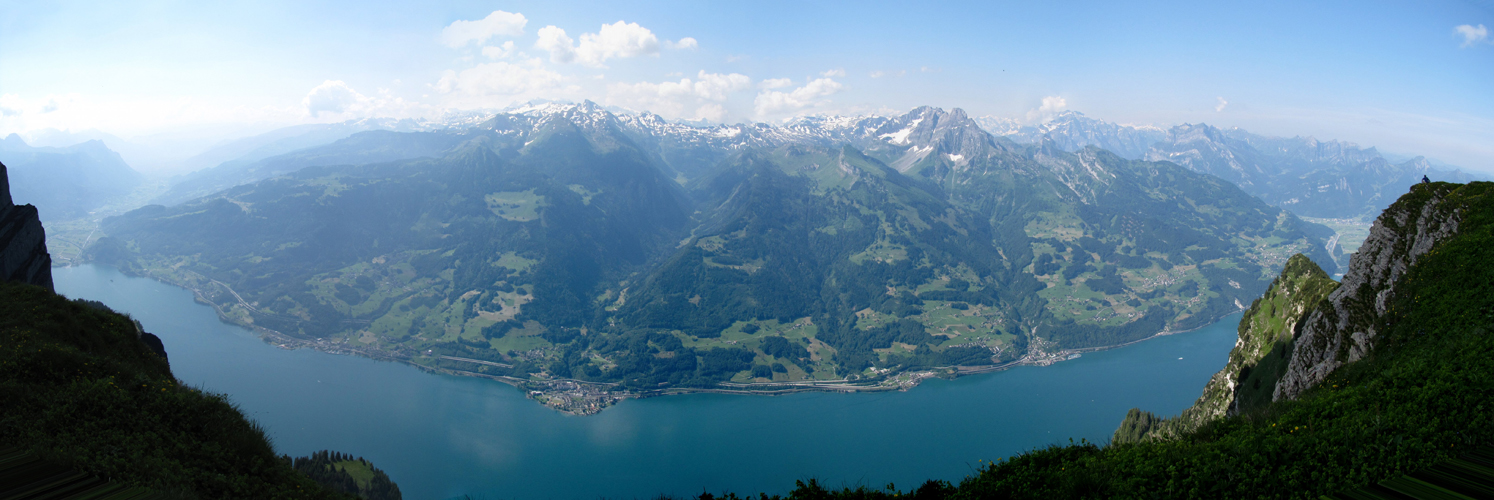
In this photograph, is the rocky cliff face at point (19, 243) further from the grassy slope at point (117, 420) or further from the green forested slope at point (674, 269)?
the green forested slope at point (674, 269)

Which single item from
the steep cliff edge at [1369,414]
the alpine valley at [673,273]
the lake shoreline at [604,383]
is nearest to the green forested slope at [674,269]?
the alpine valley at [673,273]

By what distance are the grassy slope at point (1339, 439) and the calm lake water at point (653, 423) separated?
1519 inches

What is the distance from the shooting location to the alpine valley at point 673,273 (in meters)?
96.4

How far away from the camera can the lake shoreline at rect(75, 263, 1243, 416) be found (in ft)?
259

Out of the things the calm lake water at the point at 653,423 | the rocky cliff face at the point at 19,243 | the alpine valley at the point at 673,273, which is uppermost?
the rocky cliff face at the point at 19,243

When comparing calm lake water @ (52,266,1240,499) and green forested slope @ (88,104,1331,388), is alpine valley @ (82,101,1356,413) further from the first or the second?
calm lake water @ (52,266,1240,499)

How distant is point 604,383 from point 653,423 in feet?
55.3

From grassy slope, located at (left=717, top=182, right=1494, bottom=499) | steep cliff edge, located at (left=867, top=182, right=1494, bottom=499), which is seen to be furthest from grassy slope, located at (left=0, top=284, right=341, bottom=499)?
steep cliff edge, located at (left=867, top=182, right=1494, bottom=499)

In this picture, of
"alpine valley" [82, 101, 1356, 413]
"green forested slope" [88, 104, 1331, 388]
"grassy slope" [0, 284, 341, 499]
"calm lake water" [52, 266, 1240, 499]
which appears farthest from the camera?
"green forested slope" [88, 104, 1331, 388]

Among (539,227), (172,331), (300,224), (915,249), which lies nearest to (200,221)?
(300,224)

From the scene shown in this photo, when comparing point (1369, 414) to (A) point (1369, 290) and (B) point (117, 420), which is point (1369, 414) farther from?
(B) point (117, 420)

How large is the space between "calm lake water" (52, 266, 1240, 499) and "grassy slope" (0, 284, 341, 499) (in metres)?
43.1

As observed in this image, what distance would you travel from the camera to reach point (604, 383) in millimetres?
86500

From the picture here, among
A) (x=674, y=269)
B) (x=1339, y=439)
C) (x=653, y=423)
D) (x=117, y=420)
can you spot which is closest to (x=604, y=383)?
(x=653, y=423)
